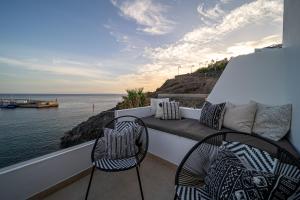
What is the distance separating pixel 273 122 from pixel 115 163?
1.94 meters

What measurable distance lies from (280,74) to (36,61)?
411 cm

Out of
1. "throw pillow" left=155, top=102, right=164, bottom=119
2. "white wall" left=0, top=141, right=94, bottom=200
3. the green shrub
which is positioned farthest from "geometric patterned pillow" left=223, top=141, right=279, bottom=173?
the green shrub

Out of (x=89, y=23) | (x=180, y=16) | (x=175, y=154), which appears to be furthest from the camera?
(x=180, y=16)

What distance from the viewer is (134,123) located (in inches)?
82.7

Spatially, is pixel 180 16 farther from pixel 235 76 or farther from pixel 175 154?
pixel 175 154

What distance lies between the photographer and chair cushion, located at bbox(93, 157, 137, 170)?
1.52 meters

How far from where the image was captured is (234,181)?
886mm

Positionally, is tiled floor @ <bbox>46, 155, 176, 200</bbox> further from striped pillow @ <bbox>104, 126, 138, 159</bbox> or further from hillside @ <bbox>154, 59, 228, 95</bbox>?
hillside @ <bbox>154, 59, 228, 95</bbox>

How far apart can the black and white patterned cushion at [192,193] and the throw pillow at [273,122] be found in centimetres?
120

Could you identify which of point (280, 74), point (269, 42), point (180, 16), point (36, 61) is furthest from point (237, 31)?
point (36, 61)

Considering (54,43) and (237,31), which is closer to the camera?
(54,43)

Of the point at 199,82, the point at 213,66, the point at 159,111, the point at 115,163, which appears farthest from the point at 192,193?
the point at 213,66

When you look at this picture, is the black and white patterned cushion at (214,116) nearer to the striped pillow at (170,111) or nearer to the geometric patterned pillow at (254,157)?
the striped pillow at (170,111)

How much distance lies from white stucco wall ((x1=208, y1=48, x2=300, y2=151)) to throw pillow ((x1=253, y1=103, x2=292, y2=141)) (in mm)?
77
